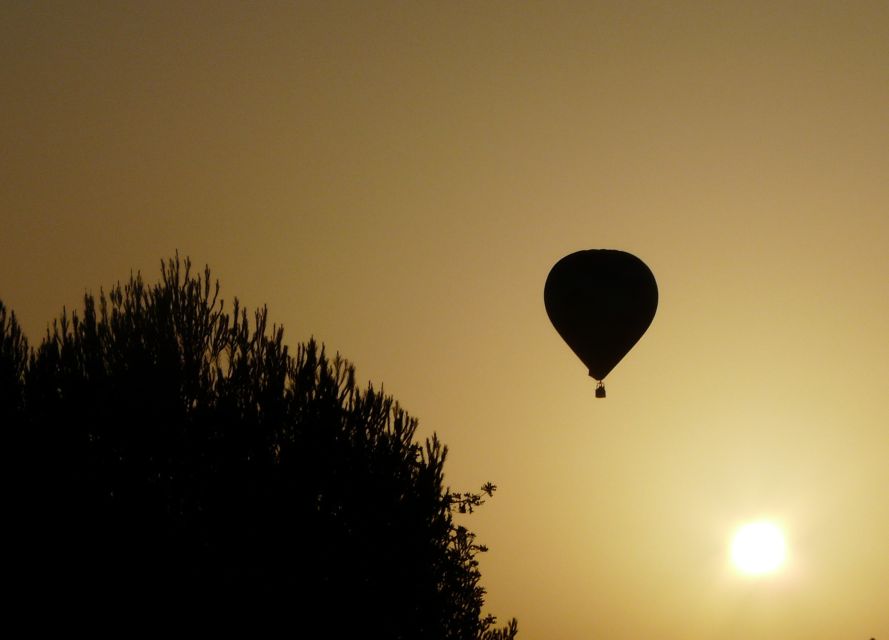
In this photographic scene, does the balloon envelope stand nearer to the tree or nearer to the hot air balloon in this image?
the hot air balloon

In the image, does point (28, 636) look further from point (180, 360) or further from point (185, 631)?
point (180, 360)

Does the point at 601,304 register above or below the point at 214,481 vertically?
above

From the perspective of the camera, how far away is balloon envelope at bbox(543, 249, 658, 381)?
2842cm

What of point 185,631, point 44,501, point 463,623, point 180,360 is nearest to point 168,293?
point 180,360

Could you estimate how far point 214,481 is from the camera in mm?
22562

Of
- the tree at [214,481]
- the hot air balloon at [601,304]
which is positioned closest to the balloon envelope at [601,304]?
the hot air balloon at [601,304]

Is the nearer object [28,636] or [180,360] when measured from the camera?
[28,636]

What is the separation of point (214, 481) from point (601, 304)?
9950 mm

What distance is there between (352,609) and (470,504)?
488 centimetres

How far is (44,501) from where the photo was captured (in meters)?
21.8

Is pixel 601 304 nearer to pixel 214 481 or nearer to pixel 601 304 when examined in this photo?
pixel 601 304

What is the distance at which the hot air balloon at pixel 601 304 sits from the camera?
28.4m

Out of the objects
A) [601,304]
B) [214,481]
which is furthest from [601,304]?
[214,481]

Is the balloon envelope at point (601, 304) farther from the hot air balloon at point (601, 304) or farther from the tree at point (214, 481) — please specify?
the tree at point (214, 481)
